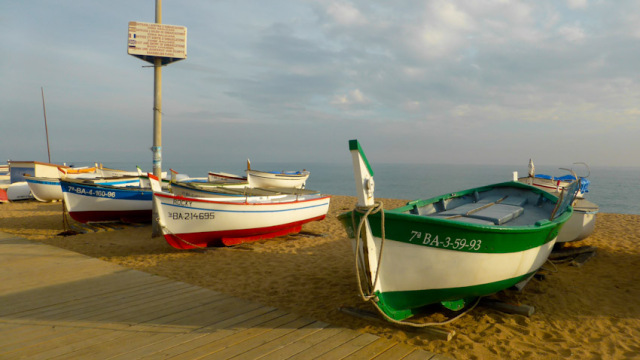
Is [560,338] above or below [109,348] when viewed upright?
above

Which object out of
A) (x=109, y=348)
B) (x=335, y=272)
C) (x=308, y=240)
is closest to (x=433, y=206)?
(x=335, y=272)

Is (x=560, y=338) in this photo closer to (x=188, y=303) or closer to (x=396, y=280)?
(x=396, y=280)

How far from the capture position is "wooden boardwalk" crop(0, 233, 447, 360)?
3.92m

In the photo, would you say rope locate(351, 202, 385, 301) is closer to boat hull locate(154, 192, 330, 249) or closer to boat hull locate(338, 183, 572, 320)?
boat hull locate(338, 183, 572, 320)

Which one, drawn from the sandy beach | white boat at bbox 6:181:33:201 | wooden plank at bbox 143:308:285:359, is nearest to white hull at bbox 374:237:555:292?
the sandy beach

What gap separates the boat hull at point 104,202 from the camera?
12.5m

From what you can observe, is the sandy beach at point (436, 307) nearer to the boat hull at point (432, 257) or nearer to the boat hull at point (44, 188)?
A: the boat hull at point (432, 257)

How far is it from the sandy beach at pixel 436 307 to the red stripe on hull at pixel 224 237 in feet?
0.92

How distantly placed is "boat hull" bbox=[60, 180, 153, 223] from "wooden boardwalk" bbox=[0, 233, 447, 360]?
21.4ft

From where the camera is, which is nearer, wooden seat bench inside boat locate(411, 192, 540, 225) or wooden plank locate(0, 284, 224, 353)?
wooden plank locate(0, 284, 224, 353)

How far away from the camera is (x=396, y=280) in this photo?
4367 mm

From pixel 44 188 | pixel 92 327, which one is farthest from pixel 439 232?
pixel 44 188

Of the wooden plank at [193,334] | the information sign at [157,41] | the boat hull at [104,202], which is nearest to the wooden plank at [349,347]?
the wooden plank at [193,334]

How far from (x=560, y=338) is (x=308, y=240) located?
756 cm
